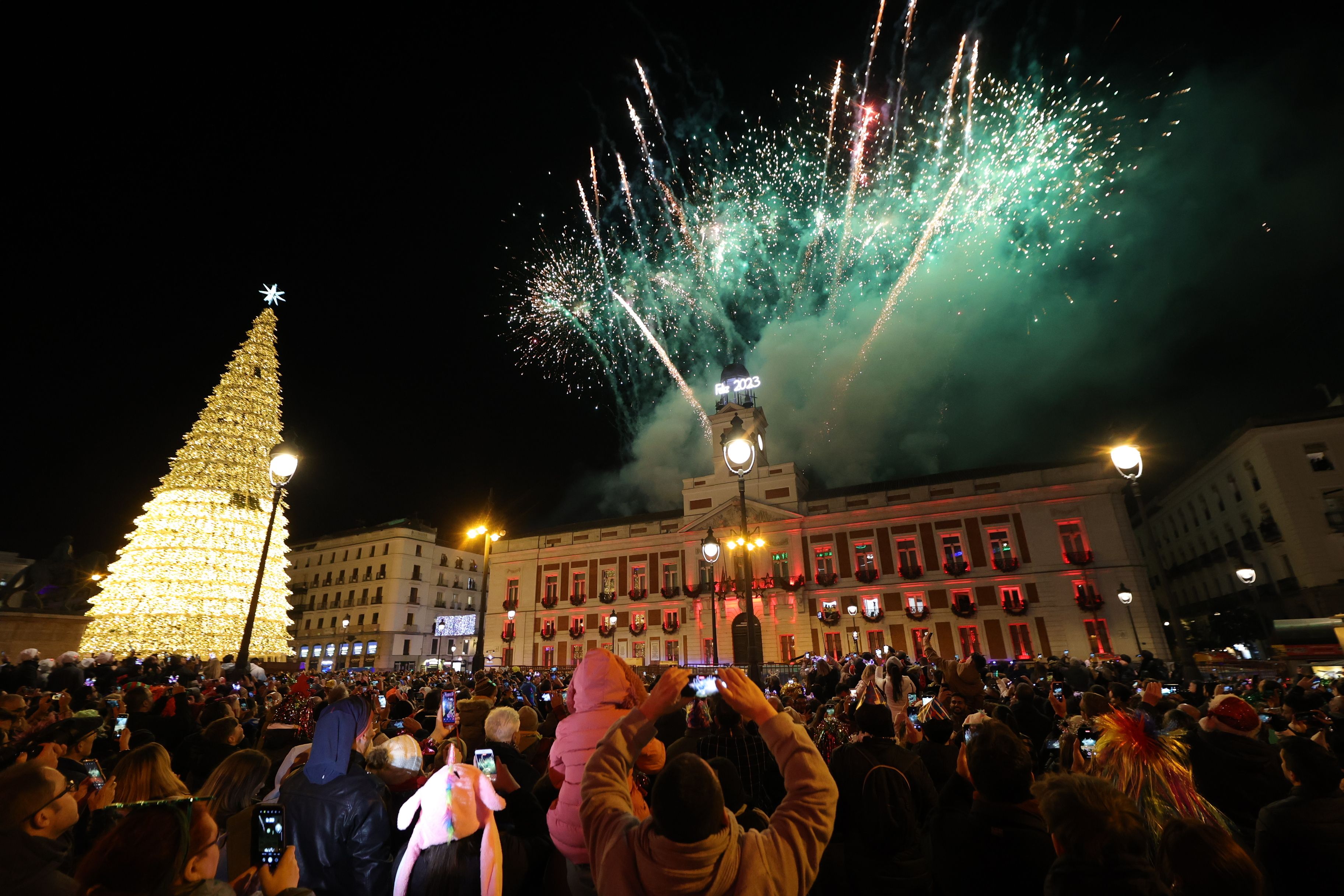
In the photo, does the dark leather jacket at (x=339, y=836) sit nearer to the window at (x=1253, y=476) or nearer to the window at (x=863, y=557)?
the window at (x=863, y=557)

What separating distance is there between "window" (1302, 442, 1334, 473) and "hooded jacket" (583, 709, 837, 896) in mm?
44596

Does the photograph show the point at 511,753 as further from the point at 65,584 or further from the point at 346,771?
the point at 65,584

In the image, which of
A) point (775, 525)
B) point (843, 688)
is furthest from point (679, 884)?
point (775, 525)

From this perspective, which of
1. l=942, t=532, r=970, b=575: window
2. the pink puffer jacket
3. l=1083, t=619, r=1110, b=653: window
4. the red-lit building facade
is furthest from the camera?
l=942, t=532, r=970, b=575: window

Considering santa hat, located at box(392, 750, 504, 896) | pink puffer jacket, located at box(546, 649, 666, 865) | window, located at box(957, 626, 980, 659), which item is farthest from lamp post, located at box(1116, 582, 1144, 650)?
santa hat, located at box(392, 750, 504, 896)

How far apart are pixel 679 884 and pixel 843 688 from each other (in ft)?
36.2

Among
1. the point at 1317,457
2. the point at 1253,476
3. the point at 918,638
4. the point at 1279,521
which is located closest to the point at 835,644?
the point at 918,638

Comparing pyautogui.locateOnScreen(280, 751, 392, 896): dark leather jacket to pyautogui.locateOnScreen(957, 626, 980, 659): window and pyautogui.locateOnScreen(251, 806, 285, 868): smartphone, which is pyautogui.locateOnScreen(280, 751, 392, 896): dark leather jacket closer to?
pyautogui.locateOnScreen(251, 806, 285, 868): smartphone

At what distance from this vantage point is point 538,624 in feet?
161

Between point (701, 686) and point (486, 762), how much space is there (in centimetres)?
152

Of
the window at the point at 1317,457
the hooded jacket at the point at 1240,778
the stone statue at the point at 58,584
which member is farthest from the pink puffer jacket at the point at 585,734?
the window at the point at 1317,457

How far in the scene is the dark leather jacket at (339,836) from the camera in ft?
10.7

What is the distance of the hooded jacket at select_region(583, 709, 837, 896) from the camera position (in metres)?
1.85

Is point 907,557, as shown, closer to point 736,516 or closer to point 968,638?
point 968,638
